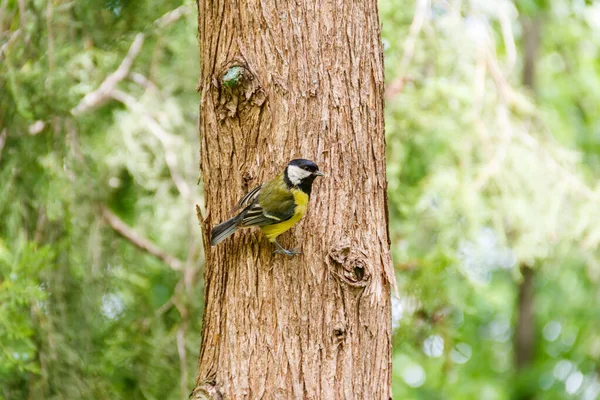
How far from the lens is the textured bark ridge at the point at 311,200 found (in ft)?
7.87

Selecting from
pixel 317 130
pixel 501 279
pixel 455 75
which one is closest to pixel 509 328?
pixel 501 279

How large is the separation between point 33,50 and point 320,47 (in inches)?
85.1

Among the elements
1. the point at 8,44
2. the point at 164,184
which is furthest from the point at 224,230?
the point at 164,184

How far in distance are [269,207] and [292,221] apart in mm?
112

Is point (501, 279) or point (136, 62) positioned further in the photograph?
point (501, 279)

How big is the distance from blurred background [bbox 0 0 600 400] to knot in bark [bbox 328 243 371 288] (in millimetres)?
1629

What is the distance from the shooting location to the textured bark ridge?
2398mm

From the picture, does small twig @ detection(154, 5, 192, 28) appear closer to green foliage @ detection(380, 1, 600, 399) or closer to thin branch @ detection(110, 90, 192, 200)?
thin branch @ detection(110, 90, 192, 200)

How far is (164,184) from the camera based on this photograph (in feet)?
18.1

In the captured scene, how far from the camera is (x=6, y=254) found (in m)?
3.45

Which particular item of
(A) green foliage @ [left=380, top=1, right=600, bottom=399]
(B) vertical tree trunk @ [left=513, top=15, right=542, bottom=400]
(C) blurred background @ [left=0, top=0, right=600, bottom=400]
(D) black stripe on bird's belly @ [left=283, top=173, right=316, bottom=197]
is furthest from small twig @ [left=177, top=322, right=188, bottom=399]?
(B) vertical tree trunk @ [left=513, top=15, right=542, bottom=400]

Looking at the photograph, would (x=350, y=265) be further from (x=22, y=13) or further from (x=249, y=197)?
(x=22, y=13)

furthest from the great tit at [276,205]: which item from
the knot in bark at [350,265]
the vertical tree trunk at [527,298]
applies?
the vertical tree trunk at [527,298]

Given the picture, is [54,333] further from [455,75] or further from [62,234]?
[455,75]
